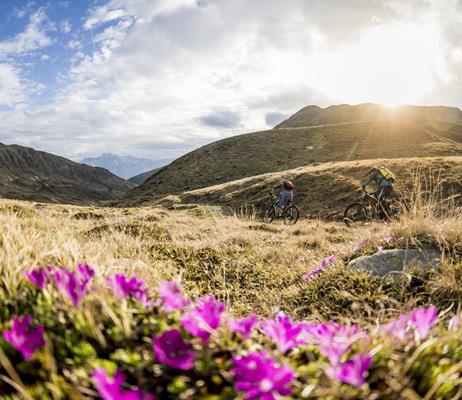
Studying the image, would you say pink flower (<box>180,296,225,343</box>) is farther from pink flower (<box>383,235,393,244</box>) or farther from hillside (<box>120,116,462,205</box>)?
hillside (<box>120,116,462,205</box>)

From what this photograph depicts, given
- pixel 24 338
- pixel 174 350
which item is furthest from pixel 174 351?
pixel 24 338

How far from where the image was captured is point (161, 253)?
7059mm

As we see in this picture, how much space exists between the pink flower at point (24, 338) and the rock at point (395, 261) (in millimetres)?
4508

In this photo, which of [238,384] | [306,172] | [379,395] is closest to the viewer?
[238,384]

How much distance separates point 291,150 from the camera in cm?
8069

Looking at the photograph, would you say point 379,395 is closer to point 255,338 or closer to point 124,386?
point 255,338

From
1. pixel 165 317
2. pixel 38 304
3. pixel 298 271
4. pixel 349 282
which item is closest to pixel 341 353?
pixel 165 317

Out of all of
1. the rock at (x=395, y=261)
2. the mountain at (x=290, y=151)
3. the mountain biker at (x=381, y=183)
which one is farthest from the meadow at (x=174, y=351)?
the mountain at (x=290, y=151)

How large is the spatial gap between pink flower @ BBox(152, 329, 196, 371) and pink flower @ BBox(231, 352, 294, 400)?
19 centimetres

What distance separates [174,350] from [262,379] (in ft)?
1.26

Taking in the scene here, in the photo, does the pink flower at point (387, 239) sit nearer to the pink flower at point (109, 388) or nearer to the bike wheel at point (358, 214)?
the pink flower at point (109, 388)

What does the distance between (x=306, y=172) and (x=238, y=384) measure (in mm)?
45206

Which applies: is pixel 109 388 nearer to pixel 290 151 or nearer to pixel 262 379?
pixel 262 379

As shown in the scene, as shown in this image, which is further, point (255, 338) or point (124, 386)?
point (255, 338)
